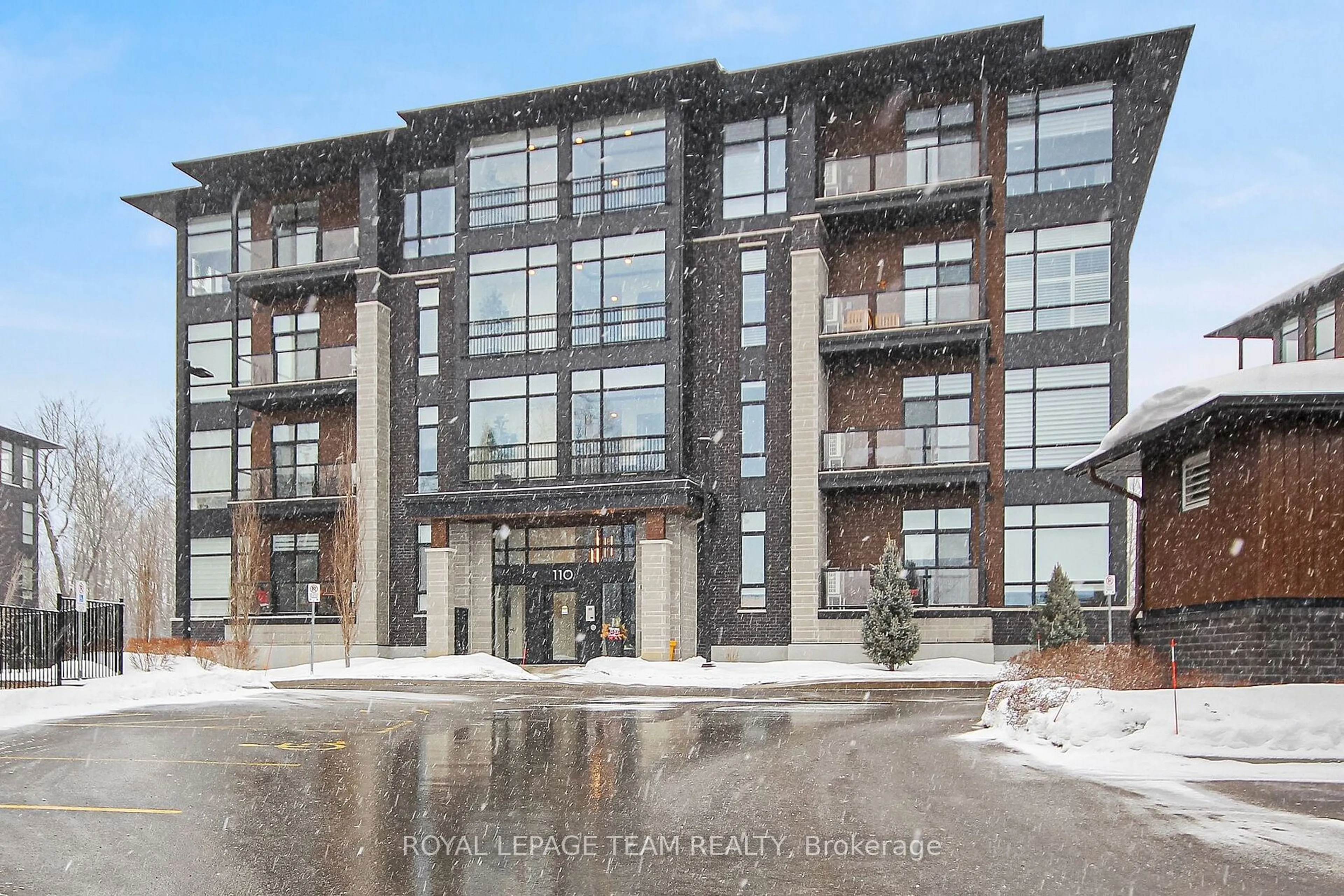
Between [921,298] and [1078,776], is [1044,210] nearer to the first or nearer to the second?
[921,298]

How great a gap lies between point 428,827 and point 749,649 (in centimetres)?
2368

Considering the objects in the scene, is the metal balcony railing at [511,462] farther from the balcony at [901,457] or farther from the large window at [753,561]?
the balcony at [901,457]

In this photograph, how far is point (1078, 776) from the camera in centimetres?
1030

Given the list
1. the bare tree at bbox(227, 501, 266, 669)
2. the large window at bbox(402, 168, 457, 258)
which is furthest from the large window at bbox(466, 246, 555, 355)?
the bare tree at bbox(227, 501, 266, 669)

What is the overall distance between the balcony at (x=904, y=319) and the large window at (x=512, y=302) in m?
8.41

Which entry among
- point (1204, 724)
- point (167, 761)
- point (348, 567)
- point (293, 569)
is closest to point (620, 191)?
point (348, 567)

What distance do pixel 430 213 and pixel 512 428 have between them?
27.8 feet

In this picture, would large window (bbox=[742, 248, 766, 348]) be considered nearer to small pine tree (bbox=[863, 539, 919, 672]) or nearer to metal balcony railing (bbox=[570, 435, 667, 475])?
metal balcony railing (bbox=[570, 435, 667, 475])

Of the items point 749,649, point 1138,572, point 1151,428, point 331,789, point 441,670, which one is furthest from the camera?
point 749,649

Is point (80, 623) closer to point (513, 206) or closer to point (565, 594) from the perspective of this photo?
→ point (565, 594)

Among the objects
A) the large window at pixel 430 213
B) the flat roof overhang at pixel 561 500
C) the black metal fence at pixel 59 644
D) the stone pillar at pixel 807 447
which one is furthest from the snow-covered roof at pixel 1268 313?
the black metal fence at pixel 59 644

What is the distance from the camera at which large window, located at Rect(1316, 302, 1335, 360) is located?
26453 mm

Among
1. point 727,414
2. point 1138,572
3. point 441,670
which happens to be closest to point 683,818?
point 1138,572

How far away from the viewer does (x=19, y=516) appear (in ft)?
174
